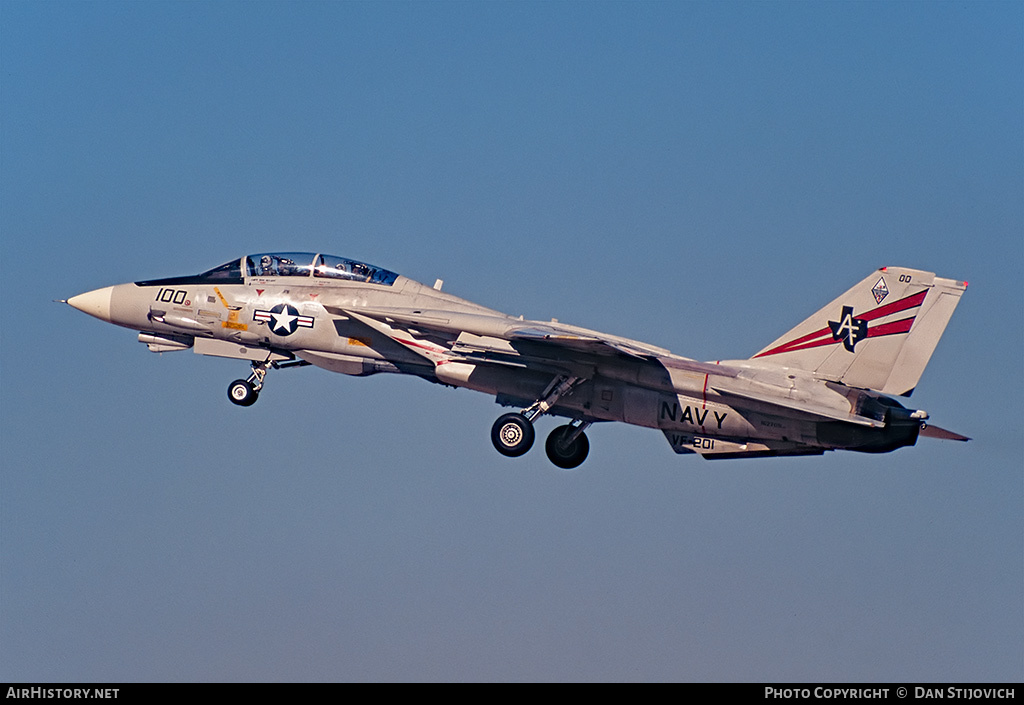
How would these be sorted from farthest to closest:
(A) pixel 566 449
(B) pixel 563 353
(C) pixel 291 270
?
(C) pixel 291 270
(A) pixel 566 449
(B) pixel 563 353

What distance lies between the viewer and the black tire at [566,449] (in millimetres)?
22172

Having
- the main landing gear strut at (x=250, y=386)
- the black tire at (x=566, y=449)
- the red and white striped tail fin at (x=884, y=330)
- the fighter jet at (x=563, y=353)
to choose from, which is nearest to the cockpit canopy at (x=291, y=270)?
the fighter jet at (x=563, y=353)

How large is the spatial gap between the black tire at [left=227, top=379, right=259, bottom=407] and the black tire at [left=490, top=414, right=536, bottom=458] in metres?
4.36

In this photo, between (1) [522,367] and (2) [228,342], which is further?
(2) [228,342]

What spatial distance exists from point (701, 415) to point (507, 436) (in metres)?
3.04

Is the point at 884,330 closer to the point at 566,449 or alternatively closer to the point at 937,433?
the point at 937,433

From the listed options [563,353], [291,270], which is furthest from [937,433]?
[291,270]

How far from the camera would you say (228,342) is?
22.8 m

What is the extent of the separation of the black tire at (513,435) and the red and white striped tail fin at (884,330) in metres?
4.24

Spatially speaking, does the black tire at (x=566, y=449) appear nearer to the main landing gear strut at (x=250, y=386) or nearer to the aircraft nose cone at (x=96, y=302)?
the main landing gear strut at (x=250, y=386)

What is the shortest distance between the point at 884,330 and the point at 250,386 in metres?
10.3

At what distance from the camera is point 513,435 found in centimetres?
2114
